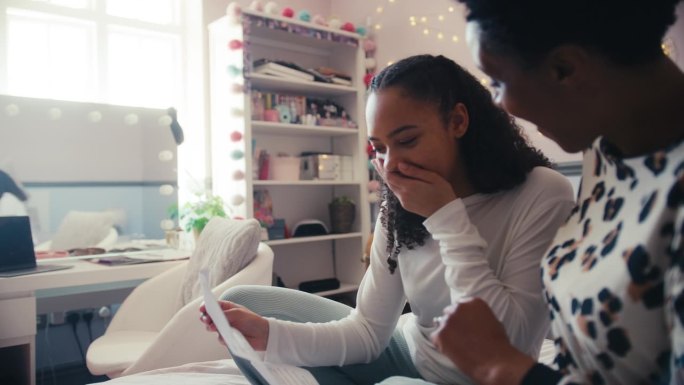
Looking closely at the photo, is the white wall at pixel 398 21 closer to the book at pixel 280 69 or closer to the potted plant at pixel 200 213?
the book at pixel 280 69

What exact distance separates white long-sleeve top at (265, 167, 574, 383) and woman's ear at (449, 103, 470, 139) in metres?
0.12

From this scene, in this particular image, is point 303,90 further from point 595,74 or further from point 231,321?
point 595,74

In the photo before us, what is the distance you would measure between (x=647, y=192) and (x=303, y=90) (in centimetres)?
306

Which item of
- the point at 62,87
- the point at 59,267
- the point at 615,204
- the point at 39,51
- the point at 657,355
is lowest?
the point at 59,267

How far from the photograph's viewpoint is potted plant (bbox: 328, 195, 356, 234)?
11.6 ft

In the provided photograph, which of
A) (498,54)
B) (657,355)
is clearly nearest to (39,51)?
(498,54)

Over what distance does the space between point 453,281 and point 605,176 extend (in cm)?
27

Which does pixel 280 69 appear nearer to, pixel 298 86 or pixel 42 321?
pixel 298 86

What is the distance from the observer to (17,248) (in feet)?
7.41

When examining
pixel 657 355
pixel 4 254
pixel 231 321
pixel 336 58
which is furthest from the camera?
pixel 336 58

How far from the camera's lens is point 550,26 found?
0.60 metres

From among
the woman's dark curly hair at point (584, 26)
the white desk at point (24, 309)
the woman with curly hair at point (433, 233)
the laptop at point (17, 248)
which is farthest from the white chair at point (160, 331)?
the woman's dark curly hair at point (584, 26)

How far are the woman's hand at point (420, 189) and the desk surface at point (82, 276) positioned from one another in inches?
67.8

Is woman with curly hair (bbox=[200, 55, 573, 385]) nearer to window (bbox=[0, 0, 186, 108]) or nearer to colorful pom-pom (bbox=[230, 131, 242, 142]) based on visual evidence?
colorful pom-pom (bbox=[230, 131, 242, 142])
